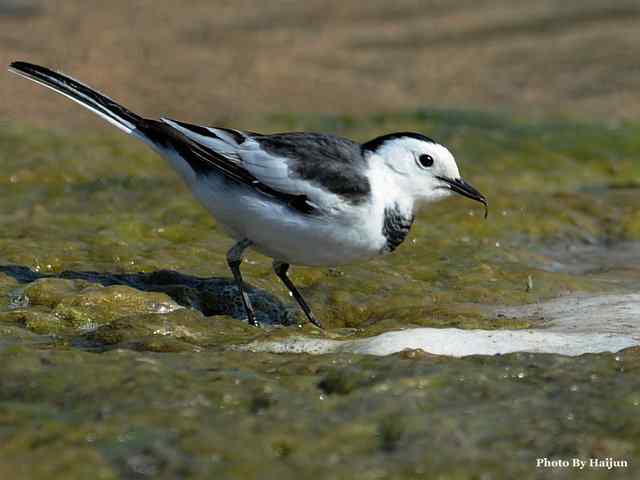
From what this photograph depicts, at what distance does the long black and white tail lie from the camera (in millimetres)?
6059

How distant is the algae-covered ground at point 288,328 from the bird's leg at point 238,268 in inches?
5.6

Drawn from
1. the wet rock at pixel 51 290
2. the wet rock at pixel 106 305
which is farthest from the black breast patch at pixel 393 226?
the wet rock at pixel 51 290

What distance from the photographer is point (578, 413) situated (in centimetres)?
389

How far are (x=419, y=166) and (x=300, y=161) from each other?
62 centimetres

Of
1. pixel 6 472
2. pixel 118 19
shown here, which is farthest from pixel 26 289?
pixel 118 19

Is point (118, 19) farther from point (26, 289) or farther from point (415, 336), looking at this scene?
point (415, 336)

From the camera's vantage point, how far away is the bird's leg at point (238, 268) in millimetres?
5754

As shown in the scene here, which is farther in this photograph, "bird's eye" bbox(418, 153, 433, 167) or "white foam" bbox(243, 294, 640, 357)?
"bird's eye" bbox(418, 153, 433, 167)

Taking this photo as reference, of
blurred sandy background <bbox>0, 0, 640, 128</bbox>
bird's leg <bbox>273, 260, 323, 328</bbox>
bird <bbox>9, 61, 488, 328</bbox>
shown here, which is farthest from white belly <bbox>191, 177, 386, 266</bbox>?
blurred sandy background <bbox>0, 0, 640, 128</bbox>

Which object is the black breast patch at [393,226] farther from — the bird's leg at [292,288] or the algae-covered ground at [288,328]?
the bird's leg at [292,288]

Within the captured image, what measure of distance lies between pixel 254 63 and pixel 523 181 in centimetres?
453

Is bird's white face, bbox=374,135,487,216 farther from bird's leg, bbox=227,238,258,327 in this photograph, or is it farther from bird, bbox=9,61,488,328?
bird's leg, bbox=227,238,258,327

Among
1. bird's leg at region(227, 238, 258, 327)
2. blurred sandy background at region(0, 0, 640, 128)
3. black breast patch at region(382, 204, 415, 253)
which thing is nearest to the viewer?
black breast patch at region(382, 204, 415, 253)

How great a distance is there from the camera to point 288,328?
16.9ft
